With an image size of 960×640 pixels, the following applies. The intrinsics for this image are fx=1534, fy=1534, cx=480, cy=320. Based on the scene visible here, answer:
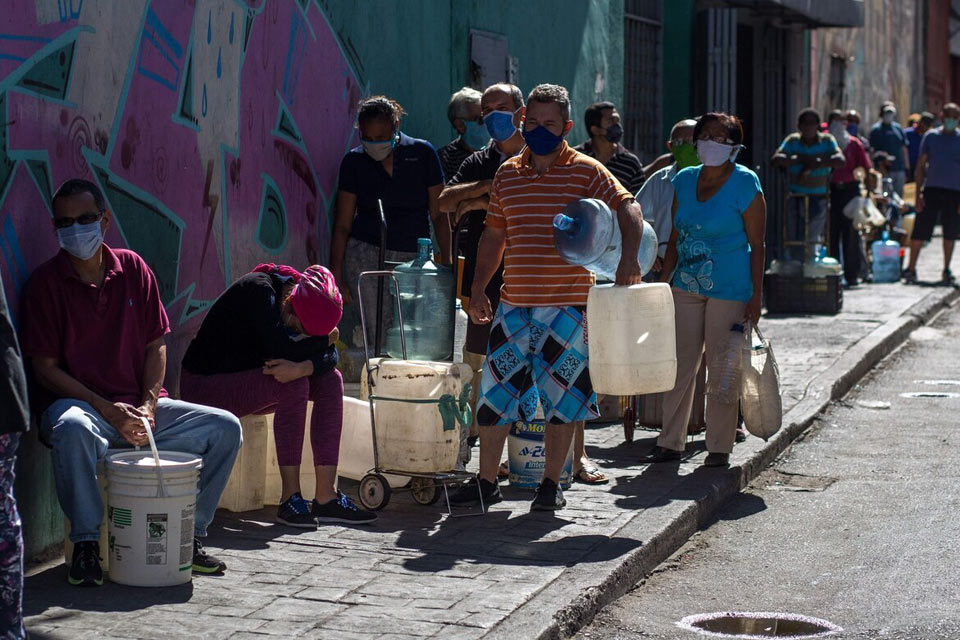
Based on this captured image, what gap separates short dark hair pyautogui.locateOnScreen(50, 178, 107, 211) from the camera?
5590 mm

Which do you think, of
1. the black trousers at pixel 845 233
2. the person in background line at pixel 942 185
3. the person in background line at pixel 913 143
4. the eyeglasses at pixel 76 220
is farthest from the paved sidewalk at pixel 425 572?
the person in background line at pixel 913 143

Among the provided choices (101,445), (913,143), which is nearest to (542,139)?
(101,445)

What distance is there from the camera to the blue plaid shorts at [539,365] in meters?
6.73

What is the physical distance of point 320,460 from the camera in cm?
659

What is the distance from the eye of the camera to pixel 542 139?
663 centimetres

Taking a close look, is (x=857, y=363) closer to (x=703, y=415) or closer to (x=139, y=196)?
(x=703, y=415)

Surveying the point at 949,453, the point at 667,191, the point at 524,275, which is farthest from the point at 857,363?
the point at 524,275

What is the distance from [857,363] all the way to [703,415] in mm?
3316

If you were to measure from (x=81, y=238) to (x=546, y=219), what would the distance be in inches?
82.2

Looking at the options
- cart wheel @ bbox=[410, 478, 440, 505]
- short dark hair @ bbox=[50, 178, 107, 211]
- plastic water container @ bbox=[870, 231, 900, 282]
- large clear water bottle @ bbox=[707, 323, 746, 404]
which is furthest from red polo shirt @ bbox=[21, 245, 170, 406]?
plastic water container @ bbox=[870, 231, 900, 282]

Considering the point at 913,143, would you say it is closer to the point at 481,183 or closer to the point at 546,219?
the point at 481,183

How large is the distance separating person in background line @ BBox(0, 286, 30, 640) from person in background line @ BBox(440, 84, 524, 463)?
3.16 m

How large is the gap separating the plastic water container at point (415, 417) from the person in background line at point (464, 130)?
6.74 feet

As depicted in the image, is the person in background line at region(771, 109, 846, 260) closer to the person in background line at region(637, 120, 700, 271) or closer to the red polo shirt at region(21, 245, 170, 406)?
the person in background line at region(637, 120, 700, 271)
